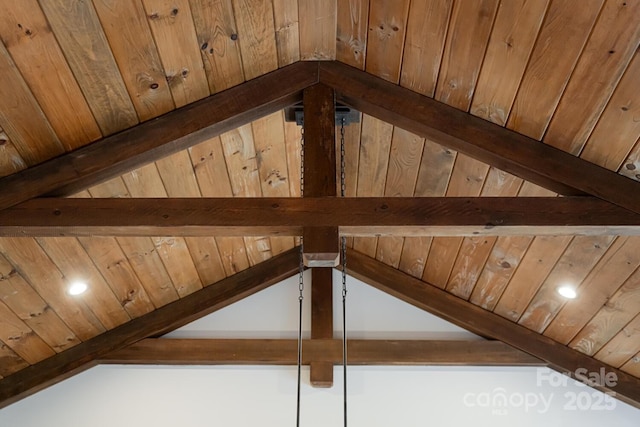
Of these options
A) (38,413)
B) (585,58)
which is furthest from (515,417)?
(38,413)

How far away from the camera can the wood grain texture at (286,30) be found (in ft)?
8.14

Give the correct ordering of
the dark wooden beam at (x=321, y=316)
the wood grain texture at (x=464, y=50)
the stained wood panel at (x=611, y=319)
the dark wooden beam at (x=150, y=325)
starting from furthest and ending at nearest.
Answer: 1. the dark wooden beam at (x=321, y=316)
2. the dark wooden beam at (x=150, y=325)
3. the stained wood panel at (x=611, y=319)
4. the wood grain texture at (x=464, y=50)

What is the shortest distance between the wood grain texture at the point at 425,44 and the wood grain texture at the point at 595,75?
60 cm

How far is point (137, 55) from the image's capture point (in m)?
2.36

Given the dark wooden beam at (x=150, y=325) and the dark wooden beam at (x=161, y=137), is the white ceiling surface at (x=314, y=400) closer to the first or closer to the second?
the dark wooden beam at (x=150, y=325)

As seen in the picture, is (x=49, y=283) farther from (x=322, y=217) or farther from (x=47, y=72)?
(x=322, y=217)

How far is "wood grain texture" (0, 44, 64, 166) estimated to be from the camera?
2.17m

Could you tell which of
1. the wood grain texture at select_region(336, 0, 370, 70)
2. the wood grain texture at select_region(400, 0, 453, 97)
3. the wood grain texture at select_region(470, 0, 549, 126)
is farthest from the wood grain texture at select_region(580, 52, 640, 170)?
the wood grain texture at select_region(336, 0, 370, 70)

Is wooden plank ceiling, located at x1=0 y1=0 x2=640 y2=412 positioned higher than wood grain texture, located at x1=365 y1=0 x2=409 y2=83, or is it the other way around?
wood grain texture, located at x1=365 y1=0 x2=409 y2=83

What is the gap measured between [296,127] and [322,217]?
3.07 ft

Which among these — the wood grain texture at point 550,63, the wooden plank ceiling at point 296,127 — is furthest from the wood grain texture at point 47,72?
the wood grain texture at point 550,63

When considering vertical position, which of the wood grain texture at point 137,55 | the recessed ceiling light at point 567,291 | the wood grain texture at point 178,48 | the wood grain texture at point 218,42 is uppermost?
the wood grain texture at point 218,42

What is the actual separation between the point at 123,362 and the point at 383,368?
183 cm

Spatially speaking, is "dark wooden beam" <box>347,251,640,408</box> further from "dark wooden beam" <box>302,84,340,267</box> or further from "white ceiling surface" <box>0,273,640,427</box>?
"dark wooden beam" <box>302,84,340,267</box>
